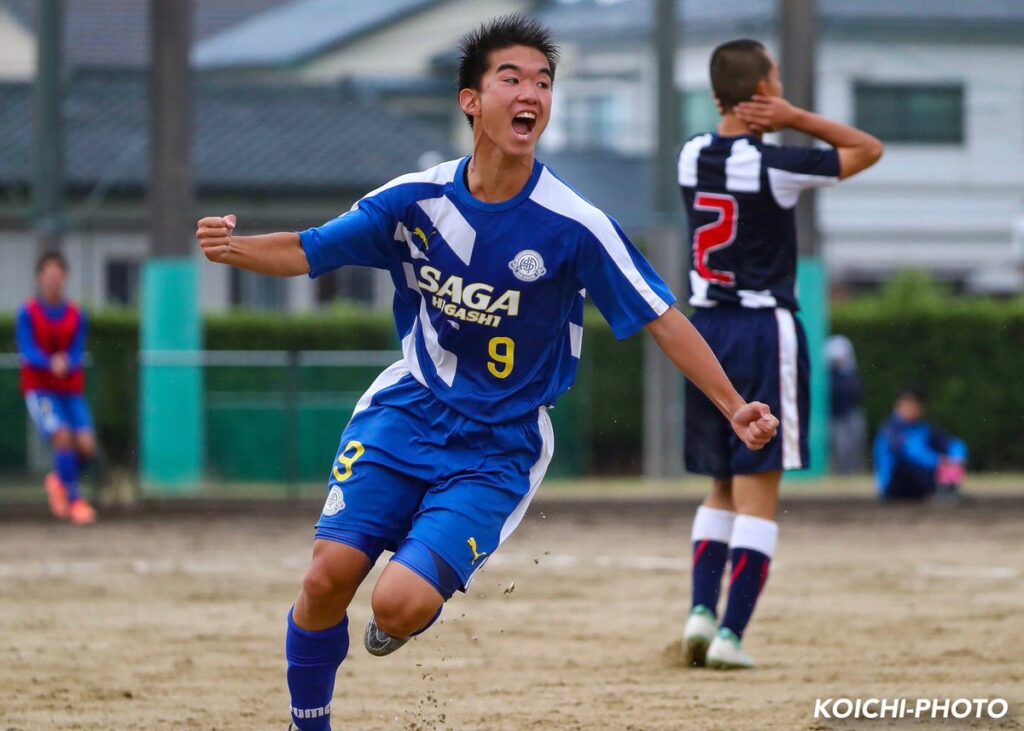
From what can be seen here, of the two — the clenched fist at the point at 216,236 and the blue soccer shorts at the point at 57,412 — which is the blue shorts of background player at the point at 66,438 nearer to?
the blue soccer shorts at the point at 57,412

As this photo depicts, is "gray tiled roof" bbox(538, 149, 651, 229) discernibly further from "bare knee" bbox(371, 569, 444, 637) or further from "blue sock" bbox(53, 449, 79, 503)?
"bare knee" bbox(371, 569, 444, 637)

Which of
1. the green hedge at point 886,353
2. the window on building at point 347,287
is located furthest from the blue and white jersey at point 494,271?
the window on building at point 347,287

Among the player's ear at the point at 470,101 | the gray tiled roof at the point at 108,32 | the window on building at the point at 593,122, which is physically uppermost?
the gray tiled roof at the point at 108,32

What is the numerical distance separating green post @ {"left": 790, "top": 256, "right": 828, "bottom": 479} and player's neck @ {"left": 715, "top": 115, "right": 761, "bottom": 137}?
38.4 feet

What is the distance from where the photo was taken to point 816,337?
19.4 meters

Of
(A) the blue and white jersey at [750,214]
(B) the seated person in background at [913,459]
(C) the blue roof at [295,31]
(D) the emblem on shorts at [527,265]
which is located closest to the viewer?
(D) the emblem on shorts at [527,265]

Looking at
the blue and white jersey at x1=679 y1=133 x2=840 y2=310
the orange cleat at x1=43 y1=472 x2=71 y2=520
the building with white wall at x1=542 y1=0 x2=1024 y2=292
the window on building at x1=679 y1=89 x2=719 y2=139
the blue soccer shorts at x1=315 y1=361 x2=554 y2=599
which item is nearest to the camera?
the blue soccer shorts at x1=315 y1=361 x2=554 y2=599

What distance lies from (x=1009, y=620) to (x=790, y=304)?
2.24 m

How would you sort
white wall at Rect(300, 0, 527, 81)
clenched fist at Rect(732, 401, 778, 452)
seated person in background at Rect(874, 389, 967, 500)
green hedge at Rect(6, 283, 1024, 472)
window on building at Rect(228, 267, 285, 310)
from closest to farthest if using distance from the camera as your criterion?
clenched fist at Rect(732, 401, 778, 452)
seated person in background at Rect(874, 389, 967, 500)
green hedge at Rect(6, 283, 1024, 472)
window on building at Rect(228, 267, 285, 310)
white wall at Rect(300, 0, 527, 81)

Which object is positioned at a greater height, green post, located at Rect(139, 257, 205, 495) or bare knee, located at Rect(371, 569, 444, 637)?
bare knee, located at Rect(371, 569, 444, 637)

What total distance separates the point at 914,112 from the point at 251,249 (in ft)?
114

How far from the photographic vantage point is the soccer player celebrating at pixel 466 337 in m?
5.14

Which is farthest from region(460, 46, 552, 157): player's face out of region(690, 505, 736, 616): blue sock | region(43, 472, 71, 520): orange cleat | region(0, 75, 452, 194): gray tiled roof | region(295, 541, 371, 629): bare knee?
region(0, 75, 452, 194): gray tiled roof

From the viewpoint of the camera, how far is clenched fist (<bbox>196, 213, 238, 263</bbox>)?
4980mm
